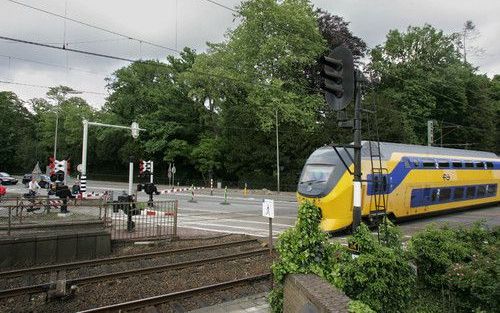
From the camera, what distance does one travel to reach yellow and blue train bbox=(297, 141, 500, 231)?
15648mm

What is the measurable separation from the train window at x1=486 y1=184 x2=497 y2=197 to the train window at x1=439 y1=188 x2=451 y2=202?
560 centimetres

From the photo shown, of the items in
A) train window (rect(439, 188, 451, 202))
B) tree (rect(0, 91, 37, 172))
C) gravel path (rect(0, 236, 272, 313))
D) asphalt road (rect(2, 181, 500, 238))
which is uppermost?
tree (rect(0, 91, 37, 172))

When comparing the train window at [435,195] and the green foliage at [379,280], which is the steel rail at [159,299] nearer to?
the green foliage at [379,280]

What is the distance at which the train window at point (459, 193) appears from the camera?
22.2 m

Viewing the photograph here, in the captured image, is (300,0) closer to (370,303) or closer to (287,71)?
(287,71)

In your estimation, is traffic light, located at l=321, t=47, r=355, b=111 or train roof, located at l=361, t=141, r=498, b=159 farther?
train roof, located at l=361, t=141, r=498, b=159

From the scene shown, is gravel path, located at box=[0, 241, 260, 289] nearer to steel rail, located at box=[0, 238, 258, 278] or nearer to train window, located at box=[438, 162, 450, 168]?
steel rail, located at box=[0, 238, 258, 278]

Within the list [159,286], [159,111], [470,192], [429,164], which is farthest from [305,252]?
[159,111]

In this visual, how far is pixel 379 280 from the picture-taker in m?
6.15

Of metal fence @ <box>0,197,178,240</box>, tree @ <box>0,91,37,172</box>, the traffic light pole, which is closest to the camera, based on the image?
the traffic light pole

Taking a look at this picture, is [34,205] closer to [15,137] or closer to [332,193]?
[332,193]

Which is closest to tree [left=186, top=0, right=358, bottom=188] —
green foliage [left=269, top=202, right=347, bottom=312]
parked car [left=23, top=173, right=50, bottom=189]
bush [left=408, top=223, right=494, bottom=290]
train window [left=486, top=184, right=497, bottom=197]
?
parked car [left=23, top=173, right=50, bottom=189]

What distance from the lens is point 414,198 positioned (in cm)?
1900

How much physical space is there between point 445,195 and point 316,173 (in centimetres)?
844
